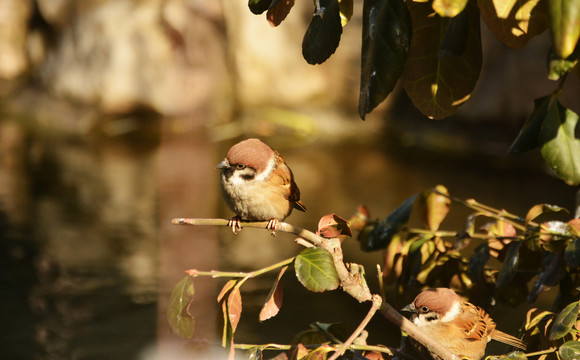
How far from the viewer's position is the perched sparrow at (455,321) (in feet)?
4.44

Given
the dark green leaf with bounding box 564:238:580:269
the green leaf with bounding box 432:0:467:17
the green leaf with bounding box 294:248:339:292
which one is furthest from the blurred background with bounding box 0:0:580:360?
the green leaf with bounding box 432:0:467:17

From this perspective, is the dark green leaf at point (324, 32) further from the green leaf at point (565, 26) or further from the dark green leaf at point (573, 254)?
the dark green leaf at point (573, 254)

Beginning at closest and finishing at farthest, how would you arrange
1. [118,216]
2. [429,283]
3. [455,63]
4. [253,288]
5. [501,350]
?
[455,63] → [429,283] → [501,350] → [253,288] → [118,216]

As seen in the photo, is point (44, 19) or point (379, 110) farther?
point (44, 19)

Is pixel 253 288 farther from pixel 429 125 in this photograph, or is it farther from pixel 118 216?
pixel 429 125

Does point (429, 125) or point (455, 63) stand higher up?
point (455, 63)

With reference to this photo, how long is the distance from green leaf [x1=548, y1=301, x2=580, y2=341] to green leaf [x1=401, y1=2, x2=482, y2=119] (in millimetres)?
341

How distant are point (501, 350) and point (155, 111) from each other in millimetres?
4514

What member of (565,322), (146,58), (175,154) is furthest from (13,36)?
(565,322)

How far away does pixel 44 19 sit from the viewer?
21.1 feet

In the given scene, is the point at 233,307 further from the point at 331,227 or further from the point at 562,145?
the point at 562,145

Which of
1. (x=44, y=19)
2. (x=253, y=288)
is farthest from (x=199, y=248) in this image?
(x=44, y=19)

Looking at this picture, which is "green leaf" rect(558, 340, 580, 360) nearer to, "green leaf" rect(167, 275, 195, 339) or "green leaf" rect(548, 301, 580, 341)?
"green leaf" rect(548, 301, 580, 341)

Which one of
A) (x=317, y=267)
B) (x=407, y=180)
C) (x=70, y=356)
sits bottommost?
(x=70, y=356)
